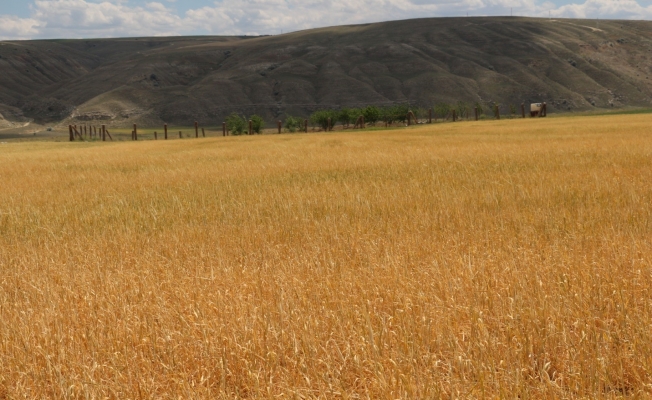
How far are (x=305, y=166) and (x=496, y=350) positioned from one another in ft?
44.9

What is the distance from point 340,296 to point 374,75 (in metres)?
139

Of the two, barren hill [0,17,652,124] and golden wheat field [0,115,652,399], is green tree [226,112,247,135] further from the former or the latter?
barren hill [0,17,652,124]

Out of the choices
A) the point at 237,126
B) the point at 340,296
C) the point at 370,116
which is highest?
the point at 370,116

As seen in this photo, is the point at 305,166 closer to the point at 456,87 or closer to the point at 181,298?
the point at 181,298

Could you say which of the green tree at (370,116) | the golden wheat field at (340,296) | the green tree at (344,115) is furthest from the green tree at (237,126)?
the golden wheat field at (340,296)

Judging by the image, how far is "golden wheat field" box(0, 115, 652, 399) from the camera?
380cm

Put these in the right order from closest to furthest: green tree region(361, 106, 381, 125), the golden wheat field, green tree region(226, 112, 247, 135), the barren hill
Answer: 1. the golden wheat field
2. green tree region(361, 106, 381, 125)
3. green tree region(226, 112, 247, 135)
4. the barren hill

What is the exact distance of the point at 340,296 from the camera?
5246 mm

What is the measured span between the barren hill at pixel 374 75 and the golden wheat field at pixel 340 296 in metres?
116

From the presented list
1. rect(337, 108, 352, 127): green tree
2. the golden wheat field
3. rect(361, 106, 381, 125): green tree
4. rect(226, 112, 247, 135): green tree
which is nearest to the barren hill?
rect(337, 108, 352, 127): green tree

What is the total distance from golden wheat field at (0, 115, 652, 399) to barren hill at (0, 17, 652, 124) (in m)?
116

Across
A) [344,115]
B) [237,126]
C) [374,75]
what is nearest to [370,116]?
[344,115]

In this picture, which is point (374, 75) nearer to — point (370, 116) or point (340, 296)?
point (370, 116)

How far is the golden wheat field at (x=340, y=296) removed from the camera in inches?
149
